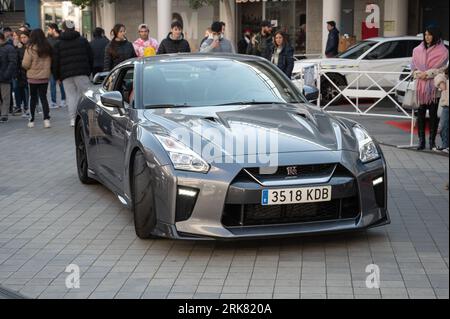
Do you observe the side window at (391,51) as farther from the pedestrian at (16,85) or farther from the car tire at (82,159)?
the car tire at (82,159)

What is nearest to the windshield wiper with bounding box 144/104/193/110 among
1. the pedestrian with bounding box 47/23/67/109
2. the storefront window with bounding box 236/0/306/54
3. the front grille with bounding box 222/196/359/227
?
the front grille with bounding box 222/196/359/227

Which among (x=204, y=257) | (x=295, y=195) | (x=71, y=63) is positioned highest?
(x=71, y=63)

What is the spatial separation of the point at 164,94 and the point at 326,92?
10835 mm

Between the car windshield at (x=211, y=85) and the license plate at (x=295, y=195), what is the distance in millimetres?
1628

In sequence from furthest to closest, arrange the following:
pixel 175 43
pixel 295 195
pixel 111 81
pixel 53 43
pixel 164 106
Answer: pixel 53 43, pixel 175 43, pixel 111 81, pixel 164 106, pixel 295 195

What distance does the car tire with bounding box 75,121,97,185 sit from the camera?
9.61 m

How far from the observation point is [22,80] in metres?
17.4

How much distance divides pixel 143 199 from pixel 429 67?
19.8ft

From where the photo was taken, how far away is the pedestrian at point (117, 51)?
48.8 feet

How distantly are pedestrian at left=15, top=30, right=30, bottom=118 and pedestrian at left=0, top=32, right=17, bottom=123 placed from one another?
40 centimetres

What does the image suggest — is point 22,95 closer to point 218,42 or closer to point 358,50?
point 218,42

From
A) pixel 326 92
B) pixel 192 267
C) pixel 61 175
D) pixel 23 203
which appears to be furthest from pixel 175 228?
pixel 326 92

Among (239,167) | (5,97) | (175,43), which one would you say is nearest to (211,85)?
(239,167)

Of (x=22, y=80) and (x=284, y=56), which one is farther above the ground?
(x=284, y=56)
